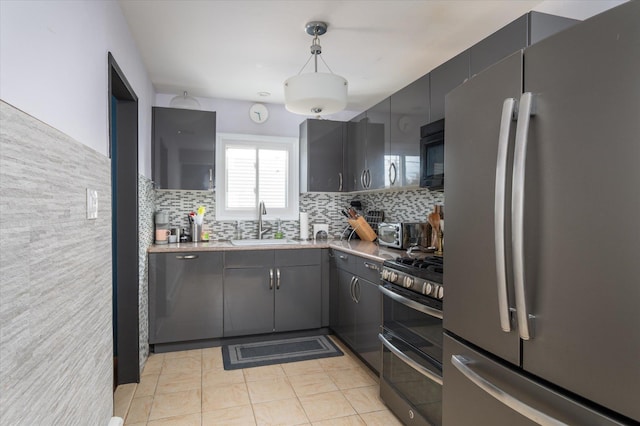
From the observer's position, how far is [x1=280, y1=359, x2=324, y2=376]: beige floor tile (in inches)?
111

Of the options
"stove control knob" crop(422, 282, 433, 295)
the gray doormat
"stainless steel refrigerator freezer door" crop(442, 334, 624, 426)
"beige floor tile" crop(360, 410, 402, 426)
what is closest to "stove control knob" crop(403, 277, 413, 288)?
"stove control knob" crop(422, 282, 433, 295)

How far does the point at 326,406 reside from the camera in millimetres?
2336

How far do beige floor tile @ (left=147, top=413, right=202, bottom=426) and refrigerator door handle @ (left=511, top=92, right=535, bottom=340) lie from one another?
191cm

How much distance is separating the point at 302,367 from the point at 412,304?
137 centimetres

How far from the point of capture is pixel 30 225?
1025 mm

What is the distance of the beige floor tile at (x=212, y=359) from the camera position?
2.90m

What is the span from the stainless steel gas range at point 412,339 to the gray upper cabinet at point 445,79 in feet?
3.15

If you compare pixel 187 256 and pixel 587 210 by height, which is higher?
pixel 587 210

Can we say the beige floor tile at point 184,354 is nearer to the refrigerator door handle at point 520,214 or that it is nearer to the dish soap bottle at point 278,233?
the dish soap bottle at point 278,233

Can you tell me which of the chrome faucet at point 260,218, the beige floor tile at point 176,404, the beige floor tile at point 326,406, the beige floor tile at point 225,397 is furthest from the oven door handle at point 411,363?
the chrome faucet at point 260,218

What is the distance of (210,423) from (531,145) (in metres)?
2.16

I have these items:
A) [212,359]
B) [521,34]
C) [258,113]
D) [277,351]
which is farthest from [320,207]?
[521,34]

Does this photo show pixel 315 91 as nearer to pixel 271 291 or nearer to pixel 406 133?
pixel 406 133

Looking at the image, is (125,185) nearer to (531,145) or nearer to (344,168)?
(344,168)
